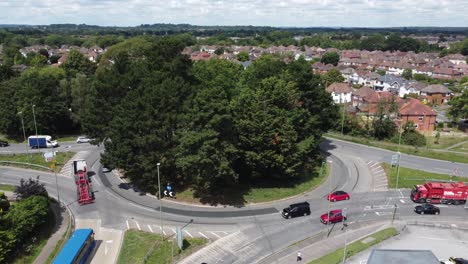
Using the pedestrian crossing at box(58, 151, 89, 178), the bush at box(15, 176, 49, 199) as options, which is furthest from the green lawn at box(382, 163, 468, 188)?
A: the pedestrian crossing at box(58, 151, 89, 178)

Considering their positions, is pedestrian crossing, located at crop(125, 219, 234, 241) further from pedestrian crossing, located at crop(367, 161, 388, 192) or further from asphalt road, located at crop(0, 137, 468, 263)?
pedestrian crossing, located at crop(367, 161, 388, 192)

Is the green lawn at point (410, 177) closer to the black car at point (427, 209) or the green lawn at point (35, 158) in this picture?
the black car at point (427, 209)

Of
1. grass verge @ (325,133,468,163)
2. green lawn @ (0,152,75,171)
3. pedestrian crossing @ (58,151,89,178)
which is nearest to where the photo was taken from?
pedestrian crossing @ (58,151,89,178)

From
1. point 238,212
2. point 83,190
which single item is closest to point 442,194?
point 238,212

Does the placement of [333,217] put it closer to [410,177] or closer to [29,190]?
[410,177]

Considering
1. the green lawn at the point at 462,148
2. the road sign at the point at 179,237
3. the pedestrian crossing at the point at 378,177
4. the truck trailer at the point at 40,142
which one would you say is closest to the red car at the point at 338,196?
the pedestrian crossing at the point at 378,177

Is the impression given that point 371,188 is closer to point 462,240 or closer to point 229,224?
point 462,240
